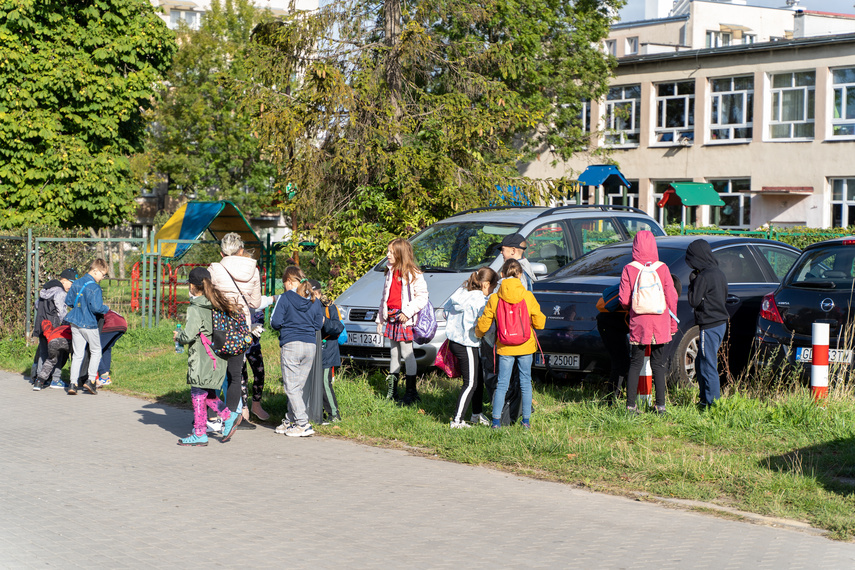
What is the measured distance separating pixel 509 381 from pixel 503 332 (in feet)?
1.59

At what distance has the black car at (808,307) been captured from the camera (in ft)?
28.8

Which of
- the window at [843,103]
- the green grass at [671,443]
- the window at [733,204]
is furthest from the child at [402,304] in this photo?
the window at [733,204]

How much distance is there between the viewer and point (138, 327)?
53.9 ft

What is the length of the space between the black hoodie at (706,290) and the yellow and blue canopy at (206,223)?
39.2 feet

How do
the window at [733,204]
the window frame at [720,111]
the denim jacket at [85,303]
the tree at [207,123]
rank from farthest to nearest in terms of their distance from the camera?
1. the tree at [207,123]
2. the window at [733,204]
3. the window frame at [720,111]
4. the denim jacket at [85,303]

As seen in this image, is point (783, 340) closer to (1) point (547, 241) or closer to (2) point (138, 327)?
(1) point (547, 241)

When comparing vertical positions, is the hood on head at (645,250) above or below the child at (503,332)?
above

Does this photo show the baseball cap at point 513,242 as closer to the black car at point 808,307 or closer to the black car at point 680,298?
the black car at point 680,298

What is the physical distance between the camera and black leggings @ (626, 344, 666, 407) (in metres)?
8.48

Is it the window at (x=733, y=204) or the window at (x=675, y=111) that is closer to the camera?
the window at (x=733, y=204)

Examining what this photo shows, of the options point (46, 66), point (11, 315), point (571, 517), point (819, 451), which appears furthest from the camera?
point (46, 66)

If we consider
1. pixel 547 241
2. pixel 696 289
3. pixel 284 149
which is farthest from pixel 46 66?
pixel 696 289

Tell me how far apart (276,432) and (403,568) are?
13.3 ft

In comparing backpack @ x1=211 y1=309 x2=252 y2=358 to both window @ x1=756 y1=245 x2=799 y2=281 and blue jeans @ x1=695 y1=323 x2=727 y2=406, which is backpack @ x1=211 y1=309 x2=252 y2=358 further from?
window @ x1=756 y1=245 x2=799 y2=281
